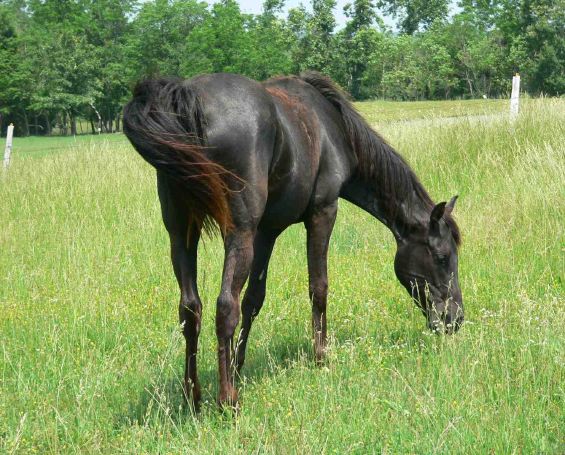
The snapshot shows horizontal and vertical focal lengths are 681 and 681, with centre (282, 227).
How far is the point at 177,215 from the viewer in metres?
Answer: 3.58

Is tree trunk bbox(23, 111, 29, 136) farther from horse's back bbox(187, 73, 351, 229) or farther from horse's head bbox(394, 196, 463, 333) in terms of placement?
horse's back bbox(187, 73, 351, 229)

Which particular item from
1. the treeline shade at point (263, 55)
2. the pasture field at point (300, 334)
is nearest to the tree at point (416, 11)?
the treeline shade at point (263, 55)

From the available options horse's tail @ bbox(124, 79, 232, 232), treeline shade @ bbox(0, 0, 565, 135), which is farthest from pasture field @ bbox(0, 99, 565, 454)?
treeline shade @ bbox(0, 0, 565, 135)

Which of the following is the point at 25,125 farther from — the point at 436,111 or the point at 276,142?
the point at 276,142

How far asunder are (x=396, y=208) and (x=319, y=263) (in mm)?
958

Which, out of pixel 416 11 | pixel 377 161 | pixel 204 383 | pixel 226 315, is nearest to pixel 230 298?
pixel 226 315

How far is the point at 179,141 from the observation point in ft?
10.8

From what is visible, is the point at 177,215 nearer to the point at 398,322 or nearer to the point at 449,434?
the point at 449,434

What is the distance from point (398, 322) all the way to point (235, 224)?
2.32m

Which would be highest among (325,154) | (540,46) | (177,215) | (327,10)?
(327,10)

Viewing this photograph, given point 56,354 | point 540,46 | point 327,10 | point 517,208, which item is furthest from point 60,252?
point 327,10

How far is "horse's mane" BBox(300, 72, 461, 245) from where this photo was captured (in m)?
4.81

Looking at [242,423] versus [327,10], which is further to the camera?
[327,10]

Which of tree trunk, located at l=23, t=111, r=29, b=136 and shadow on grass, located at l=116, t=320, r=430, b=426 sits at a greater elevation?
tree trunk, located at l=23, t=111, r=29, b=136
